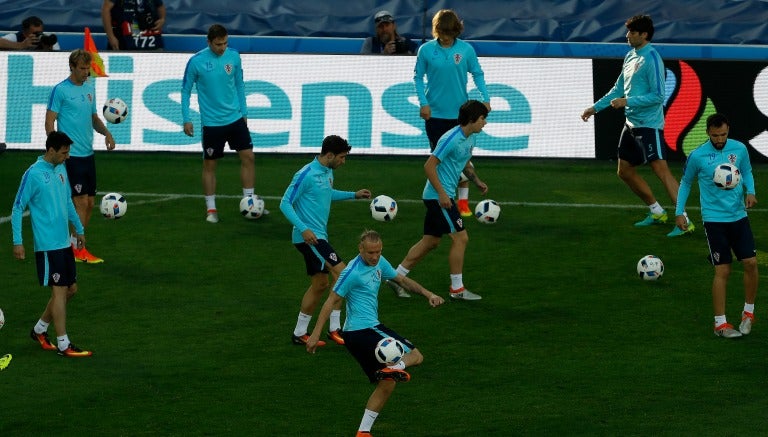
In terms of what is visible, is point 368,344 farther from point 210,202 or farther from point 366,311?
point 210,202

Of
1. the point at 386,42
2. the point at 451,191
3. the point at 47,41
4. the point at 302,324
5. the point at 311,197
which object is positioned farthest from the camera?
the point at 47,41

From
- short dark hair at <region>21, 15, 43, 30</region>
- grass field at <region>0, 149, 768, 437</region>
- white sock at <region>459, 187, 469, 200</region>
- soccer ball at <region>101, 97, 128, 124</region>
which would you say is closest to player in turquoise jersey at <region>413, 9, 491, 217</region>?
white sock at <region>459, 187, 469, 200</region>

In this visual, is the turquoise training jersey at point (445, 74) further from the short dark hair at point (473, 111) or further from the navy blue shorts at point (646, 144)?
the short dark hair at point (473, 111)

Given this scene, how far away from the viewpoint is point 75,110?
1550 centimetres

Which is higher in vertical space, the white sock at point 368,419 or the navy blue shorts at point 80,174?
the navy blue shorts at point 80,174

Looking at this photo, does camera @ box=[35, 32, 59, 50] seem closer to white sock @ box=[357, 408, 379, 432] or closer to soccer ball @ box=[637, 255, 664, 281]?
soccer ball @ box=[637, 255, 664, 281]

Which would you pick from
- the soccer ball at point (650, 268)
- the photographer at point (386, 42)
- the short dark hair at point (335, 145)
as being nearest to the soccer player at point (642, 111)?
the soccer ball at point (650, 268)

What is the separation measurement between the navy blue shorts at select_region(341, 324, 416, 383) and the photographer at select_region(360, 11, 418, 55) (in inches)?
479

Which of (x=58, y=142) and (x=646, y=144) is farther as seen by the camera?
(x=646, y=144)

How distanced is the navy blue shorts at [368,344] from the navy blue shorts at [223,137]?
766 cm

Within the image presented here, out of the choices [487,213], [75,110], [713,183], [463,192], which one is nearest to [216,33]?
[75,110]

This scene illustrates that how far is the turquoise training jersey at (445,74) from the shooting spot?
55.4 ft

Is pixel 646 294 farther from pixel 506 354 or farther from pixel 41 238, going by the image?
pixel 41 238

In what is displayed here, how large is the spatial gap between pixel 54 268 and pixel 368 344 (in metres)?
3.37
